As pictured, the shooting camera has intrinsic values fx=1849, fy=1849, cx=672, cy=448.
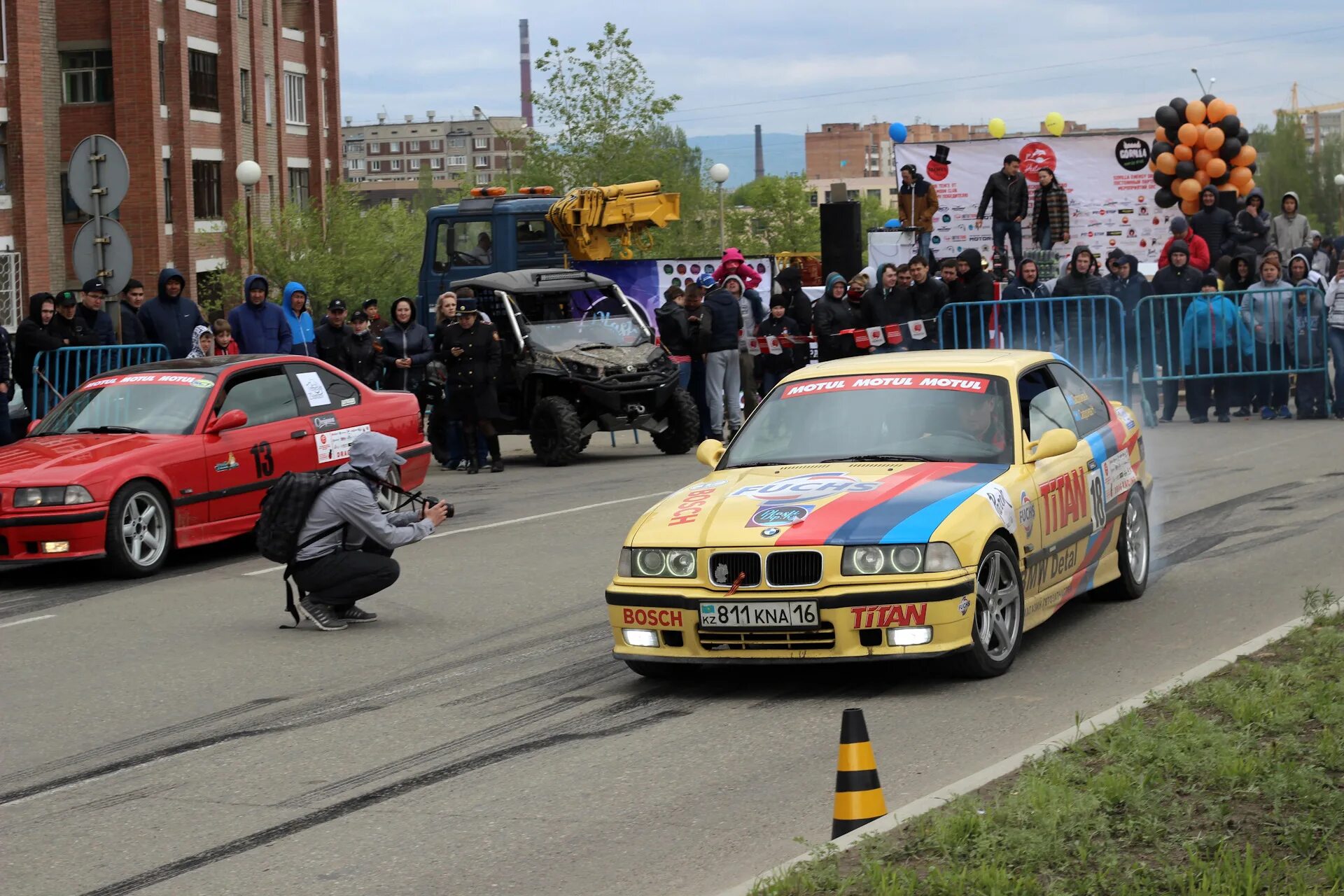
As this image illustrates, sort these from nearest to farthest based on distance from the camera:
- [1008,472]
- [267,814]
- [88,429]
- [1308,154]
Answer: [267,814] → [1008,472] → [88,429] → [1308,154]

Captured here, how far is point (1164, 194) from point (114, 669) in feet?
74.7

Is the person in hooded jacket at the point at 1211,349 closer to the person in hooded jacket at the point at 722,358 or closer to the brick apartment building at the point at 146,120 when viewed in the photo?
the person in hooded jacket at the point at 722,358

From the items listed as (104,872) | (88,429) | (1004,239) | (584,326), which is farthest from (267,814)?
(1004,239)

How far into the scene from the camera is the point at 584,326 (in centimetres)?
2039

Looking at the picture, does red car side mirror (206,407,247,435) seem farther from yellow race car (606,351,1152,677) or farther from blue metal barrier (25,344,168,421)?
yellow race car (606,351,1152,677)

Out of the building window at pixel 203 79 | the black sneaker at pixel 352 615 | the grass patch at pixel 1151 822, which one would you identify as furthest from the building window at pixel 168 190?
the grass patch at pixel 1151 822

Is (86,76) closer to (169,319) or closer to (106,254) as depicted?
(169,319)

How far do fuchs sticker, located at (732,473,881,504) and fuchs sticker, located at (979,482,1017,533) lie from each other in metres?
0.50

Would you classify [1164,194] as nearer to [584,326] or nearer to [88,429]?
[584,326]

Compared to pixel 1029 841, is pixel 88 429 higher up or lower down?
higher up

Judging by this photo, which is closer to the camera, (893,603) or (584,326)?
(893,603)

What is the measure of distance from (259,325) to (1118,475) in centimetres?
1085

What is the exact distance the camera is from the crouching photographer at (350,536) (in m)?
10.5

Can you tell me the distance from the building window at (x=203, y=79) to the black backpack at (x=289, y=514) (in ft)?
166
